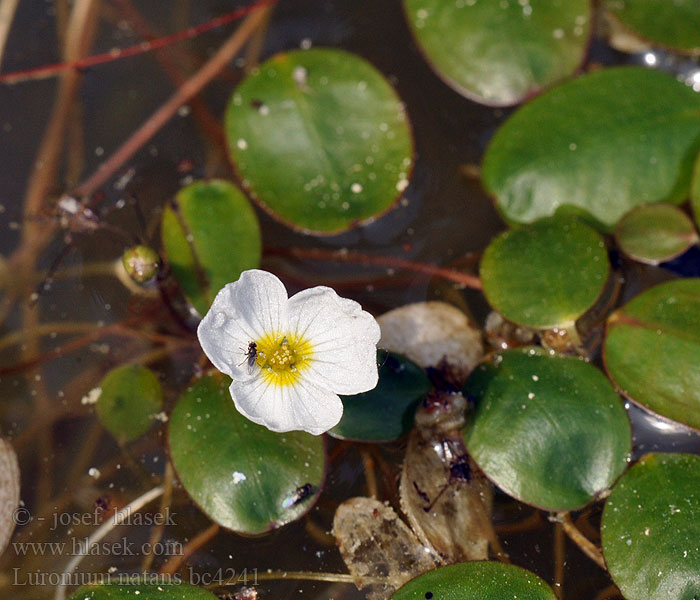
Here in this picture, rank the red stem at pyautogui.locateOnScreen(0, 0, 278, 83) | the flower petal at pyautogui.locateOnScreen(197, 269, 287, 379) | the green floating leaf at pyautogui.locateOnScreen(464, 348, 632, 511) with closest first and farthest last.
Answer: the flower petal at pyautogui.locateOnScreen(197, 269, 287, 379) → the green floating leaf at pyautogui.locateOnScreen(464, 348, 632, 511) → the red stem at pyautogui.locateOnScreen(0, 0, 278, 83)

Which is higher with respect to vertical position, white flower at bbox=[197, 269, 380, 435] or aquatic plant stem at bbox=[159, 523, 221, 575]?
white flower at bbox=[197, 269, 380, 435]

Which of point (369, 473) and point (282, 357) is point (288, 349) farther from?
point (369, 473)

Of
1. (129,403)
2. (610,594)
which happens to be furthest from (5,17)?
(610,594)

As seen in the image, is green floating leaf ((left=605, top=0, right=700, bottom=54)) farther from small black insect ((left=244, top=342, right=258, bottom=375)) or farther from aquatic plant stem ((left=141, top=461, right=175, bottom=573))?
aquatic plant stem ((left=141, top=461, right=175, bottom=573))

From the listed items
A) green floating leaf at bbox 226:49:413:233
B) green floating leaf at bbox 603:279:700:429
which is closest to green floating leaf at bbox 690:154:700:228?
green floating leaf at bbox 603:279:700:429

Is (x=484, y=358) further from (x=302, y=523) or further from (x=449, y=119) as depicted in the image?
(x=449, y=119)

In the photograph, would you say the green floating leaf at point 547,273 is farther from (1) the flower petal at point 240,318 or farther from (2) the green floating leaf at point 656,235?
(1) the flower petal at point 240,318
